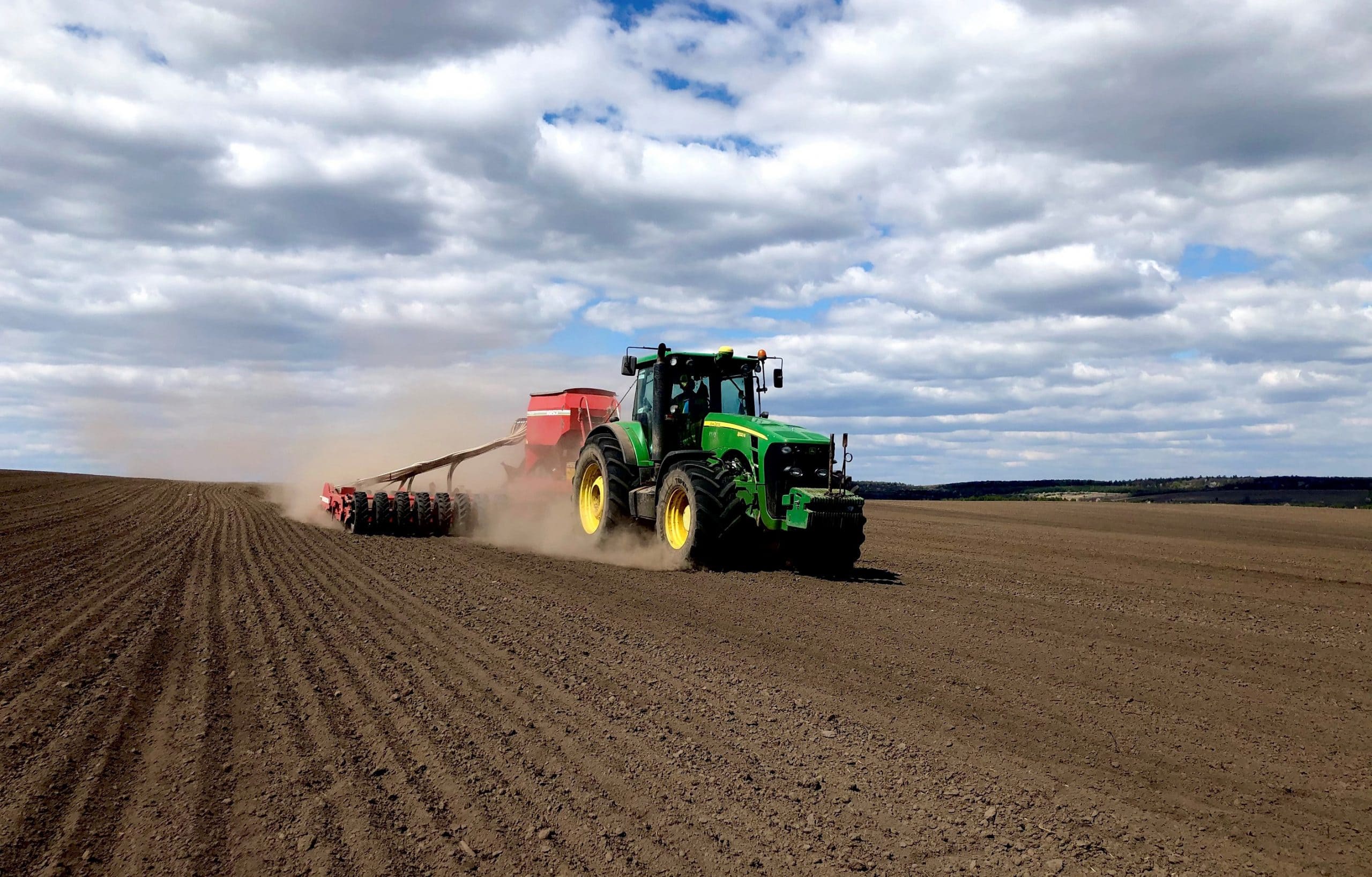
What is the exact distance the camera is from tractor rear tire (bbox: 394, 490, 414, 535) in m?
16.1

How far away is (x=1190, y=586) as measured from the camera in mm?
11617

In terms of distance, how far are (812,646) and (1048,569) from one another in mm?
6907

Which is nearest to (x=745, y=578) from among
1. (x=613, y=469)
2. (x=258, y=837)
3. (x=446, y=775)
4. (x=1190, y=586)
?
(x=613, y=469)

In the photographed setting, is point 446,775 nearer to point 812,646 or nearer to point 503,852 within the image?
point 503,852

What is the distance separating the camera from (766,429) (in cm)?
1155

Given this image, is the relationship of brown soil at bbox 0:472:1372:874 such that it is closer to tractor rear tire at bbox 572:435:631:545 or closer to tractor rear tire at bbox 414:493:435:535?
tractor rear tire at bbox 572:435:631:545

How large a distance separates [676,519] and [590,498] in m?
2.73

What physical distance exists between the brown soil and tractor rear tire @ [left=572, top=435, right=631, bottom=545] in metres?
2.69

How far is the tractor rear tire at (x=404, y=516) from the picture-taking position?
52.8ft

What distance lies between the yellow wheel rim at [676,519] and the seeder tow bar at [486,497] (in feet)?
11.2

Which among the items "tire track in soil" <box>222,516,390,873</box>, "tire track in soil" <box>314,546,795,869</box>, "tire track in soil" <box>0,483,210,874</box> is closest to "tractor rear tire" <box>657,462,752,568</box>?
"tire track in soil" <box>314,546,795,869</box>

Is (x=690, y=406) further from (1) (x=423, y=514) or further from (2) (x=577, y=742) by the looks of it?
(2) (x=577, y=742)

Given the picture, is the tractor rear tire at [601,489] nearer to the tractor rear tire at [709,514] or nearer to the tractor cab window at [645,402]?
the tractor cab window at [645,402]

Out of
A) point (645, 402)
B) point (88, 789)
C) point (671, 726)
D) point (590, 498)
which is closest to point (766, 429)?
point (645, 402)
